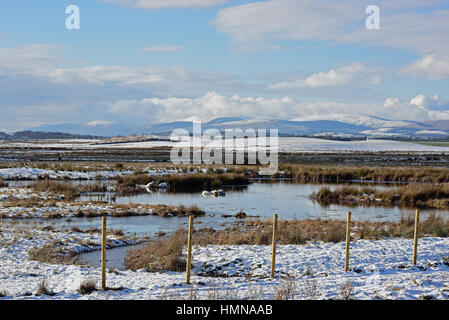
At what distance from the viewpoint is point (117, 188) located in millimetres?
32812

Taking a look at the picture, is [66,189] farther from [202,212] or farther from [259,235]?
[259,235]

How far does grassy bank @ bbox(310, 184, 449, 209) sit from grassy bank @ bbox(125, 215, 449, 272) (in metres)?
9.35

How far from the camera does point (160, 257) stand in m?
12.8

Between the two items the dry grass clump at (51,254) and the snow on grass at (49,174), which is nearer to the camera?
the dry grass clump at (51,254)

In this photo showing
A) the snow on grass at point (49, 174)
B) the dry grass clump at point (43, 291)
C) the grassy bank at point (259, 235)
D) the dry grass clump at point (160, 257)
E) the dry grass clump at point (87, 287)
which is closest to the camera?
the dry grass clump at point (43, 291)

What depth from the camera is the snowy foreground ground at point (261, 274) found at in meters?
9.30

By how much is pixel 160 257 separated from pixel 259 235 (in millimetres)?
3842

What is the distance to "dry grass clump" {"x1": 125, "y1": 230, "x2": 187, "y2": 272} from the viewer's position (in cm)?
1213

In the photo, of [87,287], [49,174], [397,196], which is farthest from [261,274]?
[49,174]

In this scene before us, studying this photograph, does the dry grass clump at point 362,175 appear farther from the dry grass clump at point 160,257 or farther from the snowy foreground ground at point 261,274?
the dry grass clump at point 160,257

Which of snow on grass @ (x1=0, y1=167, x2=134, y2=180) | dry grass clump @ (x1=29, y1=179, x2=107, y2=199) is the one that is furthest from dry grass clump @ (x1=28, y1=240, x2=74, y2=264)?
snow on grass @ (x1=0, y1=167, x2=134, y2=180)

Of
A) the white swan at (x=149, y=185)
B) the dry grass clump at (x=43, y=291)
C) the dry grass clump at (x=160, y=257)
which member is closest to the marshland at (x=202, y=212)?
the dry grass clump at (x=160, y=257)

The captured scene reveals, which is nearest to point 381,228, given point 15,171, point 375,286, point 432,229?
point 432,229
